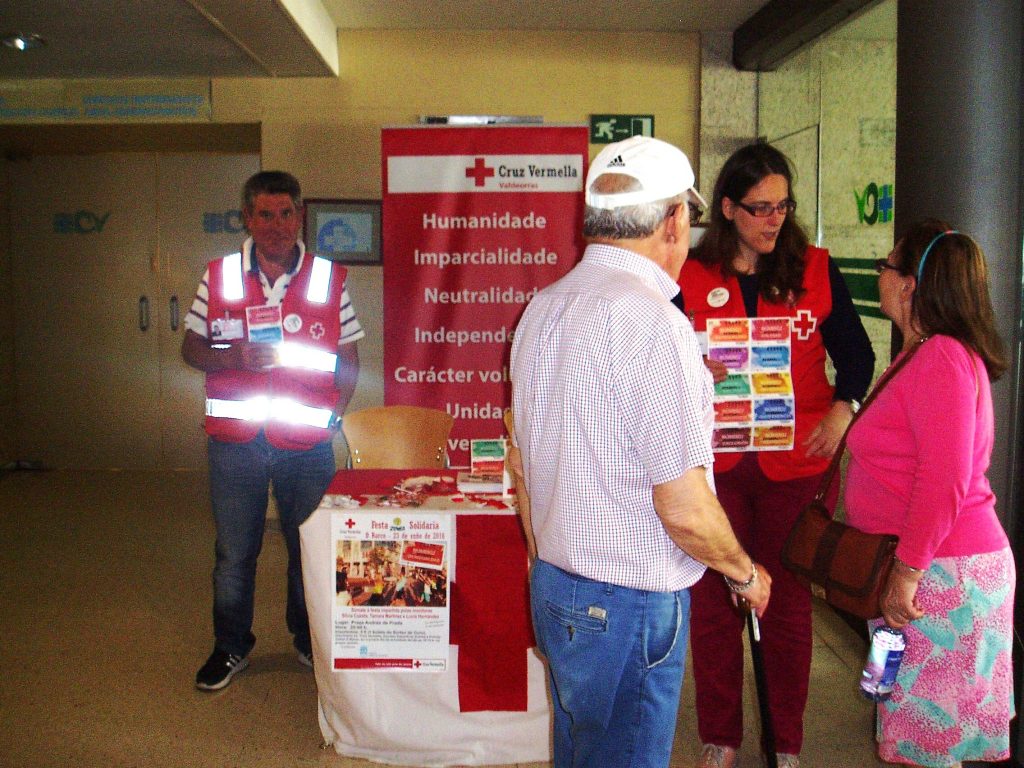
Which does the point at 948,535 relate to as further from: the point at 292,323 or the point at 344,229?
the point at 344,229

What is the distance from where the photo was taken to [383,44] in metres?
5.27

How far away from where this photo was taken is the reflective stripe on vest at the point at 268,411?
3.08 meters

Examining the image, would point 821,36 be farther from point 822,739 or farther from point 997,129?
point 822,739

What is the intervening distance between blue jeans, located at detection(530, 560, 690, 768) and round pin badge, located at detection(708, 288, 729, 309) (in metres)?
1.01

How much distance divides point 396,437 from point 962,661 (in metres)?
2.15

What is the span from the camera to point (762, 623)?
254 centimetres

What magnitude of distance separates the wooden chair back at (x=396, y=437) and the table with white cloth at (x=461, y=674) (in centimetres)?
75

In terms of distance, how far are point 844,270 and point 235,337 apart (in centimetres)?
273

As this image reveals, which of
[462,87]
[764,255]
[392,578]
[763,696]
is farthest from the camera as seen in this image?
[462,87]

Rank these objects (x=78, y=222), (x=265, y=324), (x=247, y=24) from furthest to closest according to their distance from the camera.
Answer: (x=78, y=222) → (x=247, y=24) → (x=265, y=324)

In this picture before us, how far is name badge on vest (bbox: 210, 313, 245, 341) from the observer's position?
3084 millimetres

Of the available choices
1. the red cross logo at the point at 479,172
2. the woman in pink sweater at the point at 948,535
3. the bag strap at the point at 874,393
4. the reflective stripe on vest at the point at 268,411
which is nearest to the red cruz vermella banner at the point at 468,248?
the red cross logo at the point at 479,172

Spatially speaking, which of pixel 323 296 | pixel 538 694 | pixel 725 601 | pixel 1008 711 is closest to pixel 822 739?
pixel 725 601

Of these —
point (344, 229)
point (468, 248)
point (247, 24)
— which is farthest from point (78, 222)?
point (468, 248)
